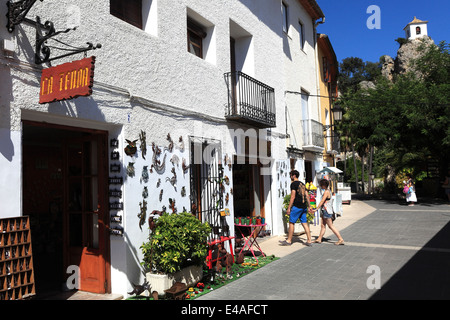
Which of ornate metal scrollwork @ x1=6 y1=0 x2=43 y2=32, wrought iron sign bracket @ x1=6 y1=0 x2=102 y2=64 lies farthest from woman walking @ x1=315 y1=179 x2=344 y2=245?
ornate metal scrollwork @ x1=6 y1=0 x2=43 y2=32

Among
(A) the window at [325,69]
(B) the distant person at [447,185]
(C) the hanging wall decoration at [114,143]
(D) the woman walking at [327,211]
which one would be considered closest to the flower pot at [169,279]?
(C) the hanging wall decoration at [114,143]

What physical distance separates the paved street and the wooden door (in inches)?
66.2

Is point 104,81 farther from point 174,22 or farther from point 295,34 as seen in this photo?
point 295,34

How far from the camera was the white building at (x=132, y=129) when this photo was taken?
4.16 meters

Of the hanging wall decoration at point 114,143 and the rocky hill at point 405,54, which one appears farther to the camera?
the rocky hill at point 405,54

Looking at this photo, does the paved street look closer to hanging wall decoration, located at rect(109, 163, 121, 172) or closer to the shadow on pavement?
the shadow on pavement

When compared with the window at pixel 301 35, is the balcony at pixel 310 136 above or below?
below

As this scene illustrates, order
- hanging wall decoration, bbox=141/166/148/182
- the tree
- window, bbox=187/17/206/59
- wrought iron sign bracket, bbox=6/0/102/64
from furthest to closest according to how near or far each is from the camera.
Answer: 1. the tree
2. window, bbox=187/17/206/59
3. hanging wall decoration, bbox=141/166/148/182
4. wrought iron sign bracket, bbox=6/0/102/64

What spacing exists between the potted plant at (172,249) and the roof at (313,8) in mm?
11699

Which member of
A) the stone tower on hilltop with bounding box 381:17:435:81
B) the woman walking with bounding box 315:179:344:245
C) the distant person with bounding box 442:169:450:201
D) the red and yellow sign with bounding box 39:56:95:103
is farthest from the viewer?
the stone tower on hilltop with bounding box 381:17:435:81

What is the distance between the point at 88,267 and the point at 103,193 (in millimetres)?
1131

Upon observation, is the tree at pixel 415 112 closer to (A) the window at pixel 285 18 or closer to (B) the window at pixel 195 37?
(A) the window at pixel 285 18

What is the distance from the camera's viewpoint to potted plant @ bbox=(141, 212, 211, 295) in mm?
4812
